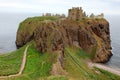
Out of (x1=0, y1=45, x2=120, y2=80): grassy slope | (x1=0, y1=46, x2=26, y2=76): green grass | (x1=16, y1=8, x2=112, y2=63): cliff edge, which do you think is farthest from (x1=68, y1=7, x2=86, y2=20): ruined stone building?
(x1=0, y1=46, x2=26, y2=76): green grass

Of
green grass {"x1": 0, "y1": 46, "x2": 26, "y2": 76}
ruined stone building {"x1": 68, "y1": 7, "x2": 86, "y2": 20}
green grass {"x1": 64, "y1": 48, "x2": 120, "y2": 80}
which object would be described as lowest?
green grass {"x1": 64, "y1": 48, "x2": 120, "y2": 80}

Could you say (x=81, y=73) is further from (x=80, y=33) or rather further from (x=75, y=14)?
(x=75, y=14)

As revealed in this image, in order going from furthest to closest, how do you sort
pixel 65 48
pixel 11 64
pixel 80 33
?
pixel 80 33, pixel 65 48, pixel 11 64

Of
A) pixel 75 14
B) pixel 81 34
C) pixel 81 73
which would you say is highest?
pixel 75 14

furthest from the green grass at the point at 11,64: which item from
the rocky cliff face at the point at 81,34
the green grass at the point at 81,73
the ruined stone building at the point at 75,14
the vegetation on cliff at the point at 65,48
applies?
the ruined stone building at the point at 75,14

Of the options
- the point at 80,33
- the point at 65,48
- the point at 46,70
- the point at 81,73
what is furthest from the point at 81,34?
the point at 46,70

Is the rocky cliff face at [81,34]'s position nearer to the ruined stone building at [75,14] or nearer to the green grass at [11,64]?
the ruined stone building at [75,14]

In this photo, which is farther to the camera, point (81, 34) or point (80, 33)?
point (80, 33)

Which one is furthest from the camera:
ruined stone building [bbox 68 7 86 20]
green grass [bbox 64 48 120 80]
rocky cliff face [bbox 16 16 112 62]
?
ruined stone building [bbox 68 7 86 20]

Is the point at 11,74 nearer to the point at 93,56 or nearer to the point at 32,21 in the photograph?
the point at 93,56

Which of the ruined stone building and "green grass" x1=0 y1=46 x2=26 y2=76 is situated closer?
"green grass" x1=0 y1=46 x2=26 y2=76

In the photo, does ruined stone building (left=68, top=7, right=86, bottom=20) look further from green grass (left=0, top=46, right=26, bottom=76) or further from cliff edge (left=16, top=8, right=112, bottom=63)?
green grass (left=0, top=46, right=26, bottom=76)

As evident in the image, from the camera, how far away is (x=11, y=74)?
91.6 meters

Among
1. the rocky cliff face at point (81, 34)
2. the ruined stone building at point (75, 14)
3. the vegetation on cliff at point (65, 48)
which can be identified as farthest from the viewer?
the ruined stone building at point (75, 14)
